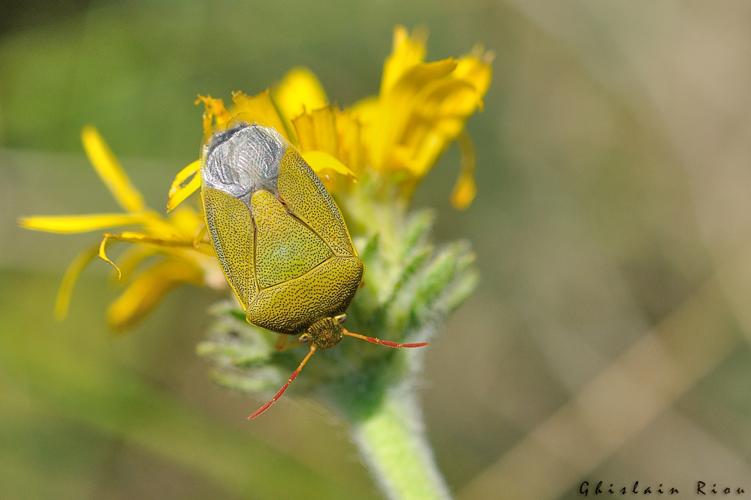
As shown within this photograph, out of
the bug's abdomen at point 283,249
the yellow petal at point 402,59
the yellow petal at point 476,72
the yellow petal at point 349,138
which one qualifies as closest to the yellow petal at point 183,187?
the bug's abdomen at point 283,249

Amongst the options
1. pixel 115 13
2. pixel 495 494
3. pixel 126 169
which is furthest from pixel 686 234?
pixel 115 13

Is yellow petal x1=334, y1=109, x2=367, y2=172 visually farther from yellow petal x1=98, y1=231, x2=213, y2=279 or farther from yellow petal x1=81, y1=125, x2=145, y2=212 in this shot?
yellow petal x1=81, y1=125, x2=145, y2=212

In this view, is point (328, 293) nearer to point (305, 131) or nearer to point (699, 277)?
point (305, 131)

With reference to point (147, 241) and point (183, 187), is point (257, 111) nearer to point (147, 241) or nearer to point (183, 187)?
point (183, 187)

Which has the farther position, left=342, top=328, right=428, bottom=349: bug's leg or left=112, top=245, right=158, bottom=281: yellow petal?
left=112, top=245, right=158, bottom=281: yellow petal

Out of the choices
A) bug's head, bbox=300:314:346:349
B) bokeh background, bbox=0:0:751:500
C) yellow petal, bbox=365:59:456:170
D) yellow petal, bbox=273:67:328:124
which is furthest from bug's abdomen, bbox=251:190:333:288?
bokeh background, bbox=0:0:751:500

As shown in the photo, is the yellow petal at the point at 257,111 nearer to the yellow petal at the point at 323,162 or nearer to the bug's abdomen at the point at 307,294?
the yellow petal at the point at 323,162
